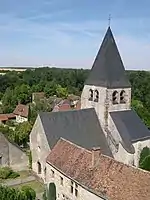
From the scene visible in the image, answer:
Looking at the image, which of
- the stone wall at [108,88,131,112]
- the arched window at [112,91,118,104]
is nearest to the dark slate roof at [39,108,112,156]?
the stone wall at [108,88,131,112]

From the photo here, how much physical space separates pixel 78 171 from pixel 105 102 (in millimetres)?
12056

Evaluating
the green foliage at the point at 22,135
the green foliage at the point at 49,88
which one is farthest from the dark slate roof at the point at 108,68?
the green foliage at the point at 49,88

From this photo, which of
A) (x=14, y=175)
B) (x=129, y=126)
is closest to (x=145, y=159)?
(x=129, y=126)

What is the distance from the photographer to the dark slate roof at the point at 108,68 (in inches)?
1361

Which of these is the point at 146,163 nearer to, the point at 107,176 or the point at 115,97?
the point at 115,97

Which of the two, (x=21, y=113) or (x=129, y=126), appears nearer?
(x=129, y=126)

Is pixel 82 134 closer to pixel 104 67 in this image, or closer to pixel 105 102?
pixel 105 102

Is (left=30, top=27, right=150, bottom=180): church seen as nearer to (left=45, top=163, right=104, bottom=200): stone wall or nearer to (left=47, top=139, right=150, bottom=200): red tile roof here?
(left=45, top=163, right=104, bottom=200): stone wall

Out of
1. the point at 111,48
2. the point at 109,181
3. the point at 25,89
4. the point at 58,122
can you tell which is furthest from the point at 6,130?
the point at 25,89

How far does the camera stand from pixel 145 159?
31.5 metres

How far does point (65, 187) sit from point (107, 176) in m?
4.79

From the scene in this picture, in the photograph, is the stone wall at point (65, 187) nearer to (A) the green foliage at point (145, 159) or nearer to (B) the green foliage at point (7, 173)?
(B) the green foliage at point (7, 173)

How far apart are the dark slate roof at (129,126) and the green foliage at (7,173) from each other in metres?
12.0

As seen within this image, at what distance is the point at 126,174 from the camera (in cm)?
2109
